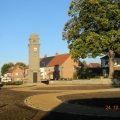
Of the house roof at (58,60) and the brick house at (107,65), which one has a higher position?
the house roof at (58,60)

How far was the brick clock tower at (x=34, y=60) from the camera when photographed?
176 feet

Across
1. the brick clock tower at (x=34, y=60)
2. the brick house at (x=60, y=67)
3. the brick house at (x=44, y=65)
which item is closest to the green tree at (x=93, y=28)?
the brick clock tower at (x=34, y=60)

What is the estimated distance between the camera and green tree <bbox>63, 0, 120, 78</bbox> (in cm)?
4431

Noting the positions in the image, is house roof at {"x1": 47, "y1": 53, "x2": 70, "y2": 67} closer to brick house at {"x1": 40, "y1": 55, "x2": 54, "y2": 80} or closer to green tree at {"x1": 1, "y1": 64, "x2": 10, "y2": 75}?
brick house at {"x1": 40, "y1": 55, "x2": 54, "y2": 80}

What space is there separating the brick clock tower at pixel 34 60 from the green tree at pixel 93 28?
7566 mm

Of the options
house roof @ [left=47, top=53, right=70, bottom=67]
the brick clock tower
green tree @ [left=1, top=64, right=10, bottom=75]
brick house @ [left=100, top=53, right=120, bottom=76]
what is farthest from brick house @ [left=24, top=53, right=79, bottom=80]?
green tree @ [left=1, top=64, right=10, bottom=75]

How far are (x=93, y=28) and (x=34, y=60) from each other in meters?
14.6

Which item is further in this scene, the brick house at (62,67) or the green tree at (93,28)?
the brick house at (62,67)

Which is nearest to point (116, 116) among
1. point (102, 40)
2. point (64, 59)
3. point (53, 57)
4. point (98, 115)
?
point (98, 115)

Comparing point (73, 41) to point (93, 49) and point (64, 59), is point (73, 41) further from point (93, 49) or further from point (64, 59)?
point (64, 59)

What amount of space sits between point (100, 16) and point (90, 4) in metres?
2.84

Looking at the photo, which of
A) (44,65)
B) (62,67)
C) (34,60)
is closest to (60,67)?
(62,67)

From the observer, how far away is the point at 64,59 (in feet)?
286

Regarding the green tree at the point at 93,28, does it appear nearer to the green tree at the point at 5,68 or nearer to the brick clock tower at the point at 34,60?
the brick clock tower at the point at 34,60
